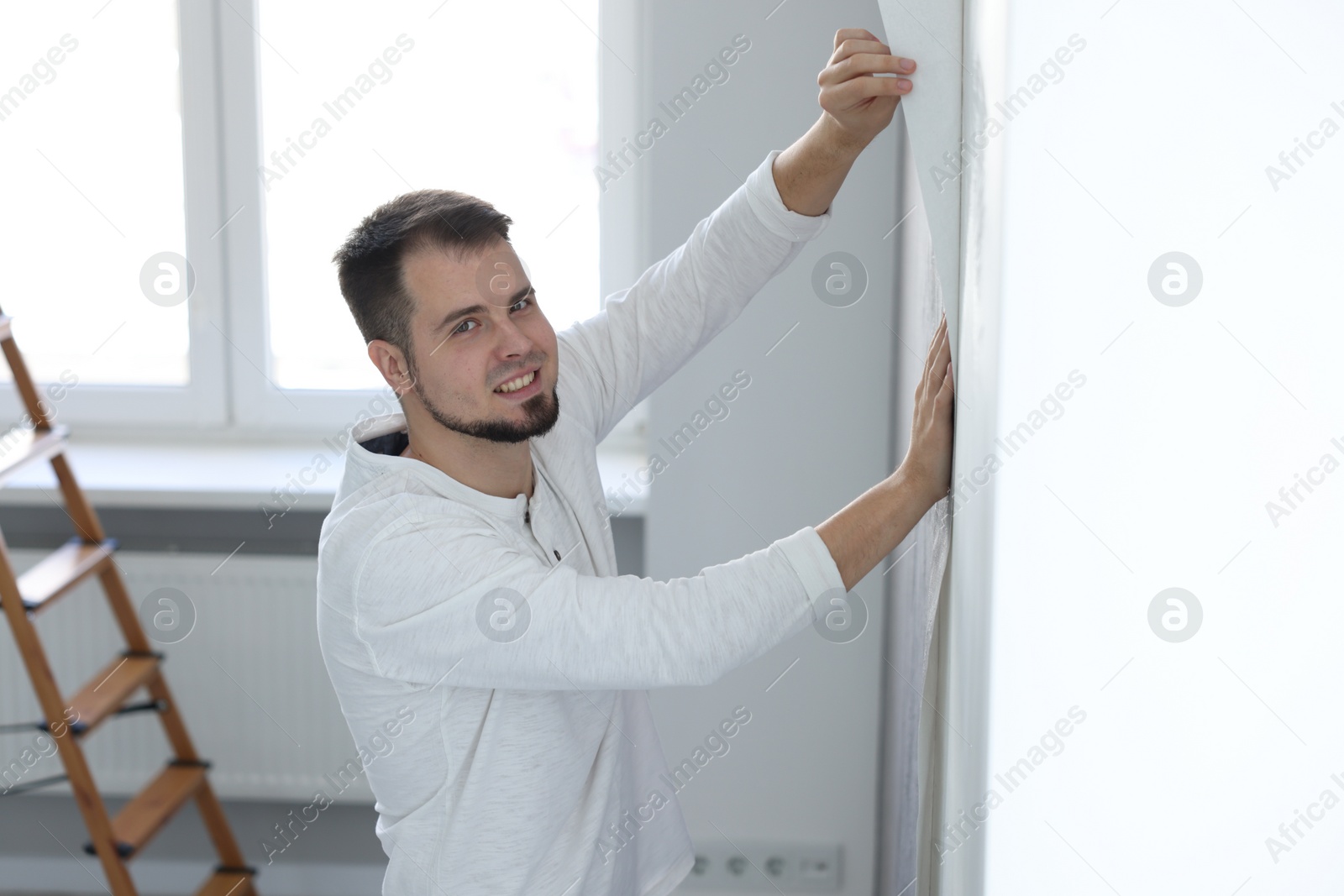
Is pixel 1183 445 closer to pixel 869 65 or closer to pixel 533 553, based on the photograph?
pixel 869 65

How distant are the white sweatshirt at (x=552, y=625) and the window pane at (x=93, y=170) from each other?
1.47m

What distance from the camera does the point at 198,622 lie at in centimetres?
230

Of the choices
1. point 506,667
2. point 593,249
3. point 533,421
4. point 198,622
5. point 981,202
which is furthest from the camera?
point 593,249

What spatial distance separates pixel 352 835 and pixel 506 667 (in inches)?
61.8

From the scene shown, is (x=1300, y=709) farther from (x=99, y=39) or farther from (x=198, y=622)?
(x=99, y=39)

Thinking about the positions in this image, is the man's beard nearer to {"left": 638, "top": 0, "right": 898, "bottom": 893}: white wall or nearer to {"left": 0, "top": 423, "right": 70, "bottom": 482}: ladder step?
{"left": 638, "top": 0, "right": 898, "bottom": 893}: white wall

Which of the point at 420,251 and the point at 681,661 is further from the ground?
the point at 420,251

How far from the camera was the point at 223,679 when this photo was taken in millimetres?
2309

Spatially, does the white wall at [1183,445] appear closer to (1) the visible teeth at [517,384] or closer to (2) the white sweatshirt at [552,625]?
(2) the white sweatshirt at [552,625]

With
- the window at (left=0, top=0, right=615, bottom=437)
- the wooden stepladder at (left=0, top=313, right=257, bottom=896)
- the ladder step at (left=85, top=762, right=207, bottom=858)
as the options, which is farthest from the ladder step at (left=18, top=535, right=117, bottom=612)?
the window at (left=0, top=0, right=615, bottom=437)

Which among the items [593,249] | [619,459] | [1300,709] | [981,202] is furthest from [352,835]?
[1300,709]

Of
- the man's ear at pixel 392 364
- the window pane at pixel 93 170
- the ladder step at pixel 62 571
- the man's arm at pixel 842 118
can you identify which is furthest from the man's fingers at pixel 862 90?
the window pane at pixel 93 170

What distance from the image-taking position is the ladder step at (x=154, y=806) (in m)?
1.96

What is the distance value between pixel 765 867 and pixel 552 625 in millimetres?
1284
